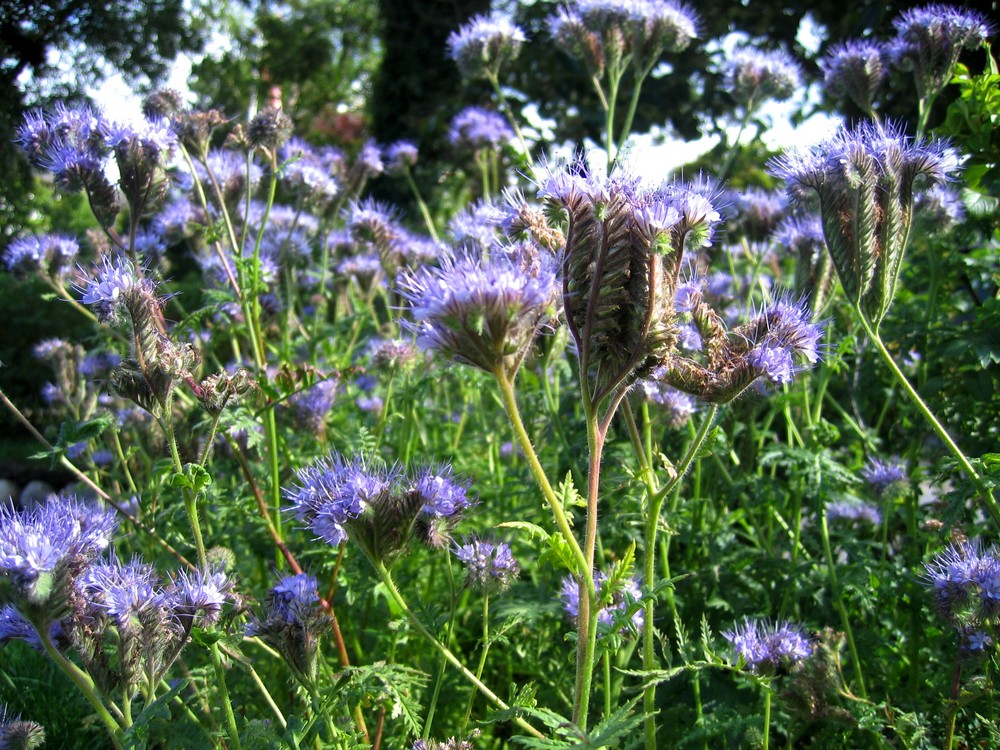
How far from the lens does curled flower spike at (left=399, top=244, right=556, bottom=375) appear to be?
1.36m

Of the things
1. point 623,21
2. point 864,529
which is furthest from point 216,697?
point 623,21

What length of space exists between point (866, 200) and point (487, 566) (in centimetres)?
131

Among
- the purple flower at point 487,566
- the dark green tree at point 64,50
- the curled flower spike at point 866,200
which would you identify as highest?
the dark green tree at point 64,50

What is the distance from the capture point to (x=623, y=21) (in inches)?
144

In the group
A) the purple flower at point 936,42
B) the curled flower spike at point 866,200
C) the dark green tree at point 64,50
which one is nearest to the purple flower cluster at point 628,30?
the purple flower at point 936,42

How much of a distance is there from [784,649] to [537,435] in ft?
4.41

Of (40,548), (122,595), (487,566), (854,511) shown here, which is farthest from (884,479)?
(40,548)

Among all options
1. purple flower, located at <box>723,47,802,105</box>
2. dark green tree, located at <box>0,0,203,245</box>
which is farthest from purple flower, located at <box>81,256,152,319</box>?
dark green tree, located at <box>0,0,203,245</box>

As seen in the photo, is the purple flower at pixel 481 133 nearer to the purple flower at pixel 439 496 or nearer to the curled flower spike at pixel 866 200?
the curled flower spike at pixel 866 200

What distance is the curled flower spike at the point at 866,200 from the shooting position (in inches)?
77.2

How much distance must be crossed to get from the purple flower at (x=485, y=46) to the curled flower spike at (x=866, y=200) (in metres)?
2.49

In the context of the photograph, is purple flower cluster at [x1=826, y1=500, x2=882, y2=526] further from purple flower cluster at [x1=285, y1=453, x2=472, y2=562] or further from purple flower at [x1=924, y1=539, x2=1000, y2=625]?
purple flower cluster at [x1=285, y1=453, x2=472, y2=562]

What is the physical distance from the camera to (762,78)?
3996mm

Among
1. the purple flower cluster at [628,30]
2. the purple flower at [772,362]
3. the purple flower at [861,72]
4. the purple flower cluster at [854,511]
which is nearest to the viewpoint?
the purple flower at [772,362]
